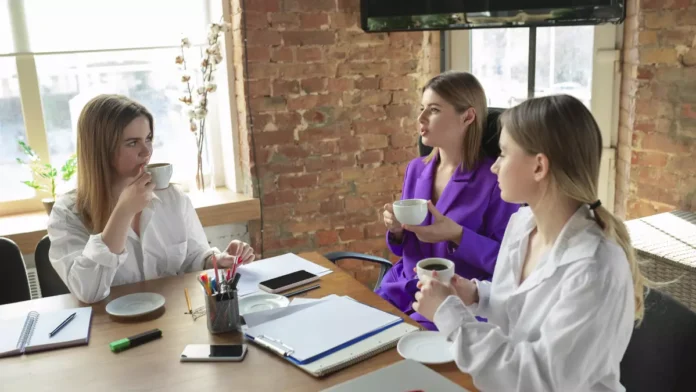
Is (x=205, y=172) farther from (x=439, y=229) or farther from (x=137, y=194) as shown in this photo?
(x=439, y=229)

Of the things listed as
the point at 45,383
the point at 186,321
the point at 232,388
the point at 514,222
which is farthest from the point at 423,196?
the point at 45,383

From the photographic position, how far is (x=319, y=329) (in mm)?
1424

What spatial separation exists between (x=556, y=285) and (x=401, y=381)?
1.19 feet

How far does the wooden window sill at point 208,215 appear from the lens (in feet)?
8.41

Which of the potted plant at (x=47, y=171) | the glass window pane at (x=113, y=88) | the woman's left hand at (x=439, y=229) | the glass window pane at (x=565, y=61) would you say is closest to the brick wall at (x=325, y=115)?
the glass window pane at (x=113, y=88)

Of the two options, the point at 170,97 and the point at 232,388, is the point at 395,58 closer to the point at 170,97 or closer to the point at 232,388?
the point at 170,97

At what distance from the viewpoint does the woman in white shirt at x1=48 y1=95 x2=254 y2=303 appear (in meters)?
1.72

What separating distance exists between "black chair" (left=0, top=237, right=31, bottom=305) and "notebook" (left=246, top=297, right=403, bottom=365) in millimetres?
1041

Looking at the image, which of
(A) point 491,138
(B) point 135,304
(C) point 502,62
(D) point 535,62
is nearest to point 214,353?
(B) point 135,304

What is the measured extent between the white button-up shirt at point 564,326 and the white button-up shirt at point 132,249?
3.28 feet

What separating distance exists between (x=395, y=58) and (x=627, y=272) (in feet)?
6.90

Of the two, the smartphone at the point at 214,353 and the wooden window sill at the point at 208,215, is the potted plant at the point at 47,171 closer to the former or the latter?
the wooden window sill at the point at 208,215

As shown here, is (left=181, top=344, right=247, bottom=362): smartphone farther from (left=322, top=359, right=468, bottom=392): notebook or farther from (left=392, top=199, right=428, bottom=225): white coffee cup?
(left=392, top=199, right=428, bottom=225): white coffee cup

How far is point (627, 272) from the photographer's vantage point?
46.0 inches
